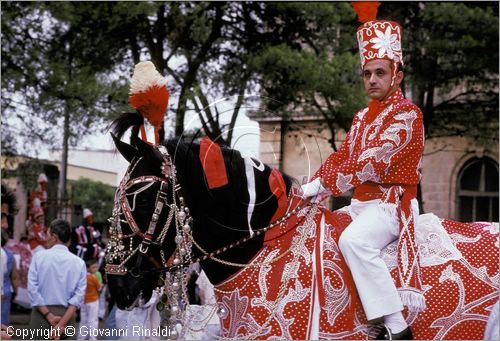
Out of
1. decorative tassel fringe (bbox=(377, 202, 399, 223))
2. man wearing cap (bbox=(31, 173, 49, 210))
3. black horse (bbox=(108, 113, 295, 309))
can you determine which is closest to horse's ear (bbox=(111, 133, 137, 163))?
black horse (bbox=(108, 113, 295, 309))

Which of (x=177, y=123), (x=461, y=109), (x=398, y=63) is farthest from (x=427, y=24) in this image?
(x=398, y=63)

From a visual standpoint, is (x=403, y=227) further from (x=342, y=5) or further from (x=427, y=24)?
(x=427, y=24)

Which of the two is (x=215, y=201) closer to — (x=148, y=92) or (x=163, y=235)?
(x=163, y=235)

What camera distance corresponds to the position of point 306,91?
1836 cm

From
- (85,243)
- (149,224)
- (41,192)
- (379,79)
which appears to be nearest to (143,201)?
(149,224)

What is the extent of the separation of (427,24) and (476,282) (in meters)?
15.5

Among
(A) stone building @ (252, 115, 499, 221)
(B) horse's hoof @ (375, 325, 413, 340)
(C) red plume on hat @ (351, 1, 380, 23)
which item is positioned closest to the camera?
(B) horse's hoof @ (375, 325, 413, 340)

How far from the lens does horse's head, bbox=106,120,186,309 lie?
5.95m

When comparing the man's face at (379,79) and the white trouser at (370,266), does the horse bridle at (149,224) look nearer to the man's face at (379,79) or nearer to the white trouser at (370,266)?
the white trouser at (370,266)

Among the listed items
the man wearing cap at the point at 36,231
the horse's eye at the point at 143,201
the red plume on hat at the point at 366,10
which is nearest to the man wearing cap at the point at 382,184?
the red plume on hat at the point at 366,10

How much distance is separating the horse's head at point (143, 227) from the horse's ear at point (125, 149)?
9 cm

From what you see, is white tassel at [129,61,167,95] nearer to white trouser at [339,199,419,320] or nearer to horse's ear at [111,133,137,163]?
horse's ear at [111,133,137,163]

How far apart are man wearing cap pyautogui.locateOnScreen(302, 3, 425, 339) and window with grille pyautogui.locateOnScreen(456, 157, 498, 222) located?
2136 centimetres

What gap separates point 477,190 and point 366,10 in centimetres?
2196
